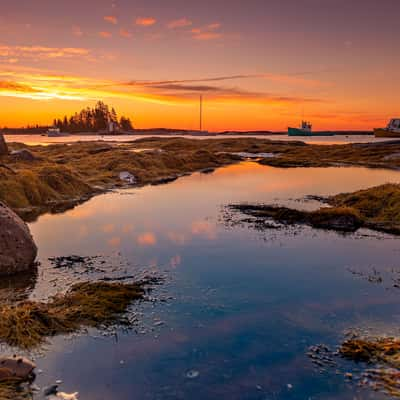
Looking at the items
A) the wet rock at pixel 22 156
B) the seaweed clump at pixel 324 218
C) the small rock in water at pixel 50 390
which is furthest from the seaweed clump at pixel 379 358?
the wet rock at pixel 22 156

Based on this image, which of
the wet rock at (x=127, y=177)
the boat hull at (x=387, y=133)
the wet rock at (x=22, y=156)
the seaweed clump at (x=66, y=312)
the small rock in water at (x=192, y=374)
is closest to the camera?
the small rock in water at (x=192, y=374)

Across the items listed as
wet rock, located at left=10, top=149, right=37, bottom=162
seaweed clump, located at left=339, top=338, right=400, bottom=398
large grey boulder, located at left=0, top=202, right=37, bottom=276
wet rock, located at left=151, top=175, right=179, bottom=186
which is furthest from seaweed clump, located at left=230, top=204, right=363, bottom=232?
wet rock, located at left=10, top=149, right=37, bottom=162

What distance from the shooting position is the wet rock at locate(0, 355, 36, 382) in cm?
877

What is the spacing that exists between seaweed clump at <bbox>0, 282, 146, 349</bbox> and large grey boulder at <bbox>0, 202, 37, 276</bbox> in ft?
10.4

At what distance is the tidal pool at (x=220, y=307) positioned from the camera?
29.8 ft

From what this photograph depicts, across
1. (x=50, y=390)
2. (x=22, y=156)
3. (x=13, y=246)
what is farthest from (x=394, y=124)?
(x=50, y=390)

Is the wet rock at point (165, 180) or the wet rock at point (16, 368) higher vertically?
the wet rock at point (165, 180)

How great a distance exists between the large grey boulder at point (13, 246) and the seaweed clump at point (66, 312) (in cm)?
318

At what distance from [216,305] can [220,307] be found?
199mm

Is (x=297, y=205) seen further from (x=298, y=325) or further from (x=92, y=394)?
(x=92, y=394)

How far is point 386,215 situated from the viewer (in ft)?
88.1

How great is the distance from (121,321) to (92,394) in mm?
3257

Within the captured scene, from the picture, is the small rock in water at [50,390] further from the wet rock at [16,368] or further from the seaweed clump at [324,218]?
the seaweed clump at [324,218]

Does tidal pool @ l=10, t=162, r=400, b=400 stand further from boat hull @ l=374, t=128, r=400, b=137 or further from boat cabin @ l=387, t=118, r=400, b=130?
boat cabin @ l=387, t=118, r=400, b=130
